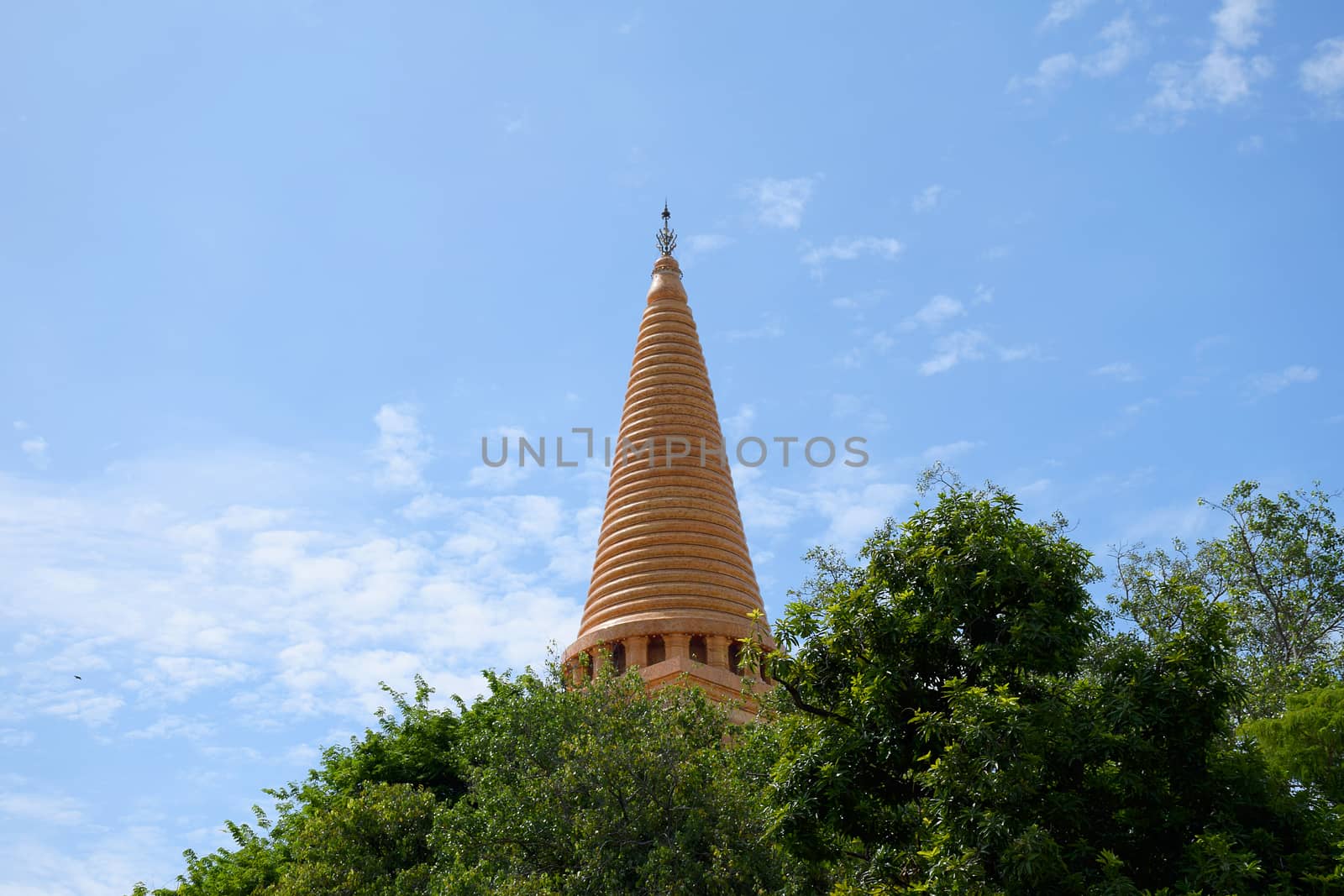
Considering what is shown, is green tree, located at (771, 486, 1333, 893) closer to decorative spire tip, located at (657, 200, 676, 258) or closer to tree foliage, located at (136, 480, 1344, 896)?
tree foliage, located at (136, 480, 1344, 896)

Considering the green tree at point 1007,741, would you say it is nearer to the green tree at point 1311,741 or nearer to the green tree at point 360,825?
the green tree at point 1311,741

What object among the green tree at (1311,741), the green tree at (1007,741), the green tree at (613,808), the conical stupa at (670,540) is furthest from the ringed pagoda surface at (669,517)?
the green tree at (1007,741)

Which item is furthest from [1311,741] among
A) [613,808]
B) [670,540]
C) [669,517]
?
[669,517]

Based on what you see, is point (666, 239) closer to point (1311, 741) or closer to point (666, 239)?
point (666, 239)

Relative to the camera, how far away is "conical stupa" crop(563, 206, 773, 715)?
2812 cm

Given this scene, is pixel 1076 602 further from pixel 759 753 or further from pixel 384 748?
pixel 384 748

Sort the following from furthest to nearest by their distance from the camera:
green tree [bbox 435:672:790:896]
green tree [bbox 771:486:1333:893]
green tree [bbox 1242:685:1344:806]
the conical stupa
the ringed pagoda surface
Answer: the ringed pagoda surface, the conical stupa, green tree [bbox 435:672:790:896], green tree [bbox 1242:685:1344:806], green tree [bbox 771:486:1333:893]

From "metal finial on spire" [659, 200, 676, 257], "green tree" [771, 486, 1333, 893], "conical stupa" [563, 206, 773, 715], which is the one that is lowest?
"green tree" [771, 486, 1333, 893]

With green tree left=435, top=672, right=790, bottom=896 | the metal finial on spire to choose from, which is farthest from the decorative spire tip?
green tree left=435, top=672, right=790, bottom=896

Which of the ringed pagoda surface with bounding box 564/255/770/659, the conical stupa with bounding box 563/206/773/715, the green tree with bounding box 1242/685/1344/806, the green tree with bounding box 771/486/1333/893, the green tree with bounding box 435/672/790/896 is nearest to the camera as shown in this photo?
the green tree with bounding box 771/486/1333/893

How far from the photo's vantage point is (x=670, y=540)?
30.0m

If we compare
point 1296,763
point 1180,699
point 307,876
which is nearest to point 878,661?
point 1180,699

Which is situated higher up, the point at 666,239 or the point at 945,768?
the point at 666,239

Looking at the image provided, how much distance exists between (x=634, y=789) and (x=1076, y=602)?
653 cm
